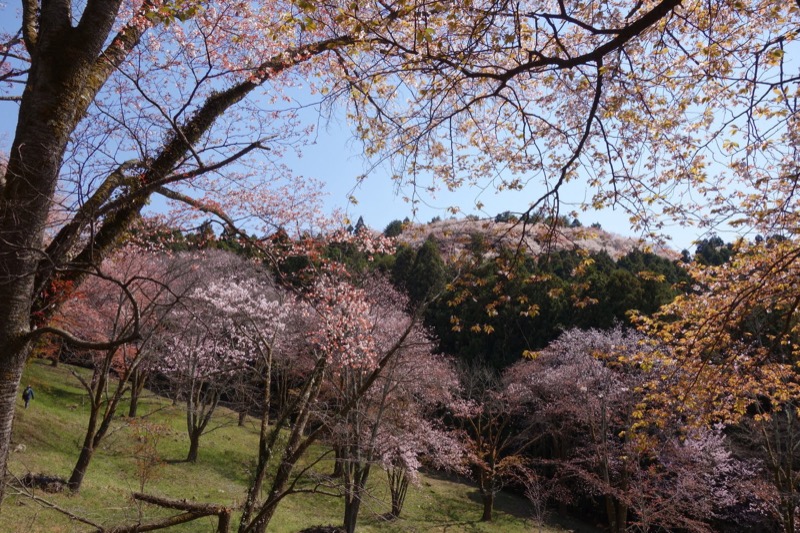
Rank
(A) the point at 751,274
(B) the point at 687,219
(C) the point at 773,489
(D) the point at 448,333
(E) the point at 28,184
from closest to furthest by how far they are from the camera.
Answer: (E) the point at 28,184
(B) the point at 687,219
(A) the point at 751,274
(C) the point at 773,489
(D) the point at 448,333

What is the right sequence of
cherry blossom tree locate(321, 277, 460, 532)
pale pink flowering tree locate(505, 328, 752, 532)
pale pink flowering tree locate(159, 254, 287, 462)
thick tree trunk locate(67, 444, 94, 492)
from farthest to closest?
pale pink flowering tree locate(159, 254, 287, 462) → pale pink flowering tree locate(505, 328, 752, 532) → cherry blossom tree locate(321, 277, 460, 532) → thick tree trunk locate(67, 444, 94, 492)

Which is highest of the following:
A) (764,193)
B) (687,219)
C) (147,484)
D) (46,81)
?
(764,193)

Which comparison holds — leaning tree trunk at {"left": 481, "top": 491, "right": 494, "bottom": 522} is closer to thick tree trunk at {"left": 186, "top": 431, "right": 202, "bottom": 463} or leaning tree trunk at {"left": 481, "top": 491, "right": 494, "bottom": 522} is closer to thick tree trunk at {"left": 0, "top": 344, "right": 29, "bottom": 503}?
thick tree trunk at {"left": 186, "top": 431, "right": 202, "bottom": 463}

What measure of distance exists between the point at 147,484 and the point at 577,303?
39.1 ft

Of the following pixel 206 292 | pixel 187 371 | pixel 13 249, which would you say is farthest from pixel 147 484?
pixel 13 249

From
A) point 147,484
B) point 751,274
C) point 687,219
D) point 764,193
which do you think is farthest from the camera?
point 147,484

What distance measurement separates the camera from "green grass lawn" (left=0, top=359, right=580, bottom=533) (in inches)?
410

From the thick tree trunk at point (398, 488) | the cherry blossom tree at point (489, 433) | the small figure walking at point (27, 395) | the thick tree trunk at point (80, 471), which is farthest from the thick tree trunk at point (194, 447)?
the cherry blossom tree at point (489, 433)

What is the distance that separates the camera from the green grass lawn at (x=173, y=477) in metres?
10.4

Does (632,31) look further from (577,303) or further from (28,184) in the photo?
(28,184)

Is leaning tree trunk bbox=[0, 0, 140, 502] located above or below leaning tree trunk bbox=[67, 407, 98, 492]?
above

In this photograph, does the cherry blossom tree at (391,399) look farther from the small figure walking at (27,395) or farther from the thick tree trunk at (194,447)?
the small figure walking at (27,395)

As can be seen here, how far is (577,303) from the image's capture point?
4.57m

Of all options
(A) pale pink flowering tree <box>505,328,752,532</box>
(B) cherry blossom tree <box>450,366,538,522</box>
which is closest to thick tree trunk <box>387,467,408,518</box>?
(B) cherry blossom tree <box>450,366,538,522</box>
